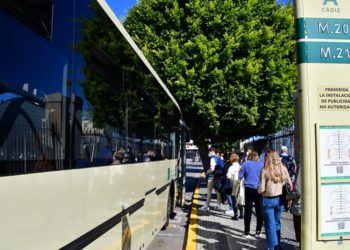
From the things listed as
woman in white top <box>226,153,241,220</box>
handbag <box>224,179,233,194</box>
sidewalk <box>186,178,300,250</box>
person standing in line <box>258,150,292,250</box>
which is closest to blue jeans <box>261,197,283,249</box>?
person standing in line <box>258,150,292,250</box>

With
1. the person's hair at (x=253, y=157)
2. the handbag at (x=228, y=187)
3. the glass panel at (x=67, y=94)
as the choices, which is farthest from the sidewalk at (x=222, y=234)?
the glass panel at (x=67, y=94)

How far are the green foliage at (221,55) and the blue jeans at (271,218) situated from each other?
899 centimetres

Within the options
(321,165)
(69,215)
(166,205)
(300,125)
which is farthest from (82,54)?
(166,205)

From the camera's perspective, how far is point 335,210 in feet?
13.2

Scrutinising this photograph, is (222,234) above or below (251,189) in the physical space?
below

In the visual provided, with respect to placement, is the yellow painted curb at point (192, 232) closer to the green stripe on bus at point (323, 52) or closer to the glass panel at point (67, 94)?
the glass panel at point (67, 94)

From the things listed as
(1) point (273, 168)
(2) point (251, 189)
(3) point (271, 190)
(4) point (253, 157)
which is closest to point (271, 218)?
(3) point (271, 190)

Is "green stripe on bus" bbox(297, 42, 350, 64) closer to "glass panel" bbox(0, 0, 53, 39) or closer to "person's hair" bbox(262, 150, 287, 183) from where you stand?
"glass panel" bbox(0, 0, 53, 39)

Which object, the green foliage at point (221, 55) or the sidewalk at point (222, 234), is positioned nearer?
the sidewalk at point (222, 234)

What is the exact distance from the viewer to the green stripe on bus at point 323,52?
401cm

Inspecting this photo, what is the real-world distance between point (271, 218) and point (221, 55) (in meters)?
9.81

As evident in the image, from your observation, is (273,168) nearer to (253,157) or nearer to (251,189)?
(251,189)

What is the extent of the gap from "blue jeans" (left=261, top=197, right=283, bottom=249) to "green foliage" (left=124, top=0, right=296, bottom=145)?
8990mm

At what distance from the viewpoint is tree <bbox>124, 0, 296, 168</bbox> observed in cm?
1633
